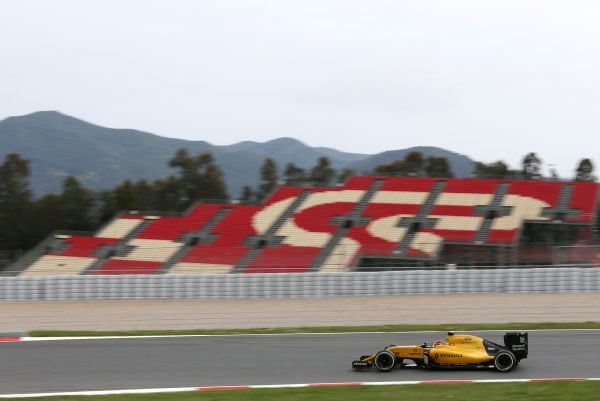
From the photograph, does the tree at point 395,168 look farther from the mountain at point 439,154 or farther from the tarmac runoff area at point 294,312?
the mountain at point 439,154

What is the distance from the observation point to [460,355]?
816 centimetres

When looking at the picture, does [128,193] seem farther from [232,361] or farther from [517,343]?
[517,343]

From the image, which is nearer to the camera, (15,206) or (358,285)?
(358,285)

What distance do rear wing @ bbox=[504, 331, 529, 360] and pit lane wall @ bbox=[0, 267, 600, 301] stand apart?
25.7ft

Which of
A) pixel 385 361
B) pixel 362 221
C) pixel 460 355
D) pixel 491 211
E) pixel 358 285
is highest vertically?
pixel 460 355

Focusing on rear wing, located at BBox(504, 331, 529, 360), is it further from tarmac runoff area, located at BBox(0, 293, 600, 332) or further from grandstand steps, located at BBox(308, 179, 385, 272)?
grandstand steps, located at BBox(308, 179, 385, 272)

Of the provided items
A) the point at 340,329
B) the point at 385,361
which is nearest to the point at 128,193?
the point at 340,329

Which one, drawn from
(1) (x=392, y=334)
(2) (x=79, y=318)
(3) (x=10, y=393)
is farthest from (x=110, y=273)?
(3) (x=10, y=393)

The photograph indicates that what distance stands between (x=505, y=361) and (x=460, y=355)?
0.53 m

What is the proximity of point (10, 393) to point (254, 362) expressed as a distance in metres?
2.87

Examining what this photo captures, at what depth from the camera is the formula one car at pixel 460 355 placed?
8164 mm

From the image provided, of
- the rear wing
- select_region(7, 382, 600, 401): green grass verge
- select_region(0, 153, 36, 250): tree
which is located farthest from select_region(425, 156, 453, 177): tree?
select_region(7, 382, 600, 401): green grass verge

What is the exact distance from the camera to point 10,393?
25.0 feet

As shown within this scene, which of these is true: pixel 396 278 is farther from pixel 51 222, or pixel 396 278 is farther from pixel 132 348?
pixel 51 222
